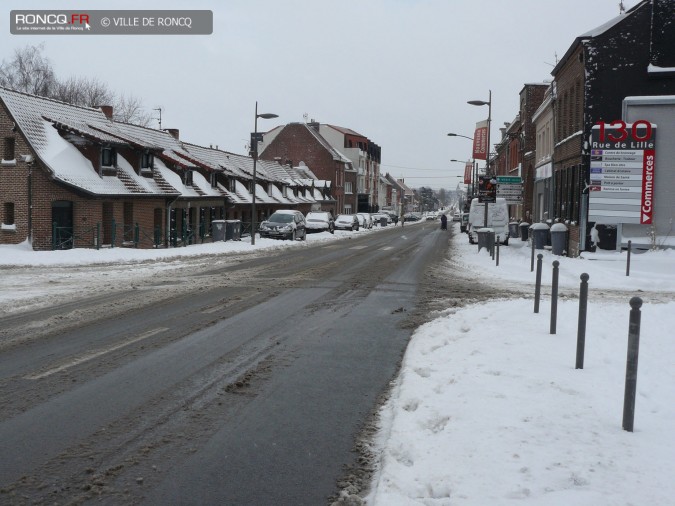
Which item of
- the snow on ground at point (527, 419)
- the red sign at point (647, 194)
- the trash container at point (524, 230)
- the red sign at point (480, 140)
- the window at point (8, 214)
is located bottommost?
the snow on ground at point (527, 419)

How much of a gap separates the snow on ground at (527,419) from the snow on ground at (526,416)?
0.01 meters

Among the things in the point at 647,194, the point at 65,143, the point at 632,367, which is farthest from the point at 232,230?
the point at 632,367

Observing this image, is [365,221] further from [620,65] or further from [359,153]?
[620,65]

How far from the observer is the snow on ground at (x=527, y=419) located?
13.2ft

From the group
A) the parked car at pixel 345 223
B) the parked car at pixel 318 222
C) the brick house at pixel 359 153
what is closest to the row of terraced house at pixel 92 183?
the parked car at pixel 318 222

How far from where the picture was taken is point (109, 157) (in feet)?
104

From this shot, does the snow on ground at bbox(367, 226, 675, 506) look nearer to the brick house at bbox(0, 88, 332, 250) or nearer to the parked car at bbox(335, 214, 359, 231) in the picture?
the brick house at bbox(0, 88, 332, 250)

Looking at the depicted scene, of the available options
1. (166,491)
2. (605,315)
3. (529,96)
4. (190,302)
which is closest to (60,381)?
(166,491)

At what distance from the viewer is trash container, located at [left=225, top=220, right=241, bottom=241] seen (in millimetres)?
39169

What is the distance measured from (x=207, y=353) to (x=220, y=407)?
226 cm

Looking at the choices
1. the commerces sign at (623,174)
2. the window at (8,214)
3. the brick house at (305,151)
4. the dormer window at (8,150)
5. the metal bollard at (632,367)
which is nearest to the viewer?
the metal bollard at (632,367)

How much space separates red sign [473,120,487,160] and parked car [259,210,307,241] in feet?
38.6

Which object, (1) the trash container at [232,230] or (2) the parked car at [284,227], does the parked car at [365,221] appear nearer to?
(2) the parked car at [284,227]

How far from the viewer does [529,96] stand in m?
52.8
